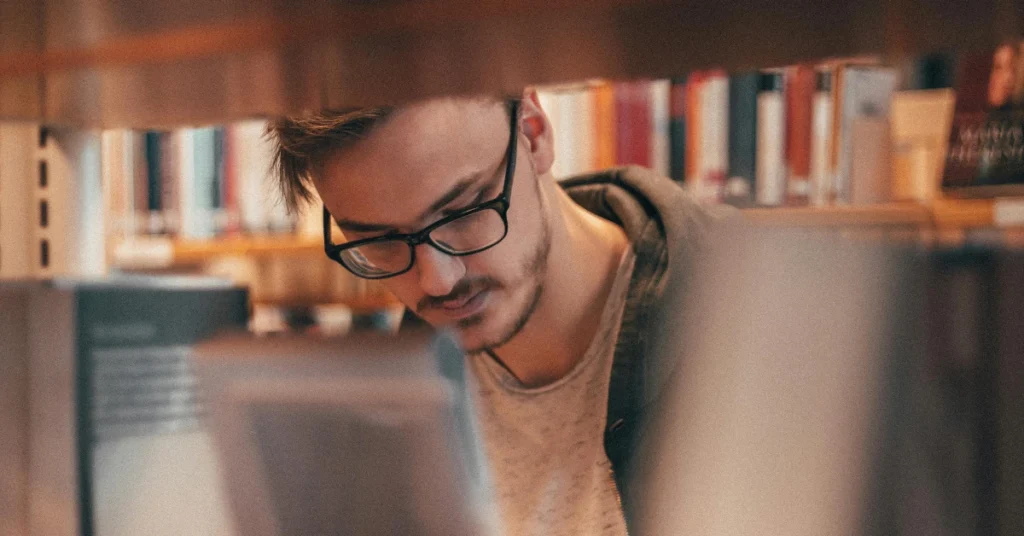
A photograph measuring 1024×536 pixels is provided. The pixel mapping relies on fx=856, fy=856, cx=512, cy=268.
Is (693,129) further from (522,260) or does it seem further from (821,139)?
(522,260)

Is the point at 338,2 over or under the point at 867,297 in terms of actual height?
over

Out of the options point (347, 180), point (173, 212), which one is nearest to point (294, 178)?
point (347, 180)

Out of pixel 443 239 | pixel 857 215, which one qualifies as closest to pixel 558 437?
pixel 443 239

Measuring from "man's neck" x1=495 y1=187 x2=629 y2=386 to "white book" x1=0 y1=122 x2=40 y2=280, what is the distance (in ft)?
2.19

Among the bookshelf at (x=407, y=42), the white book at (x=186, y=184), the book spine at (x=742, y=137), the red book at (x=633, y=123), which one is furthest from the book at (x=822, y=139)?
the white book at (x=186, y=184)

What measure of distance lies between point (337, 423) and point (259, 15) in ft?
0.76

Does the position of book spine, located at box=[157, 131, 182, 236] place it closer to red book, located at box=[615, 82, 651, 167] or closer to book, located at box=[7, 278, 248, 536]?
red book, located at box=[615, 82, 651, 167]

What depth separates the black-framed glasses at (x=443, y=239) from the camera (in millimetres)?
922

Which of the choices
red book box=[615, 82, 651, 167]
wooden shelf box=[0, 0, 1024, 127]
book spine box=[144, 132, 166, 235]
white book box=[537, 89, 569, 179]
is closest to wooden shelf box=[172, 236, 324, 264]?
book spine box=[144, 132, 166, 235]

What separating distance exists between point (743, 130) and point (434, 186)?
955 mm

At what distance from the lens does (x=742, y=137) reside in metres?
1.67

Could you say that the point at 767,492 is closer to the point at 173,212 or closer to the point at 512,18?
the point at 512,18

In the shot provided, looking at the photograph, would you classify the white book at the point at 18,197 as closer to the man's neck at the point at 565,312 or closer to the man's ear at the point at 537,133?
the man's ear at the point at 537,133

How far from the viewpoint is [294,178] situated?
0.99 metres
